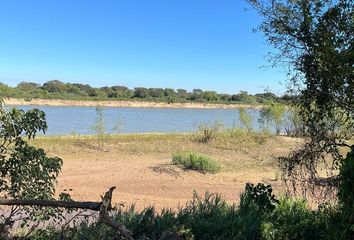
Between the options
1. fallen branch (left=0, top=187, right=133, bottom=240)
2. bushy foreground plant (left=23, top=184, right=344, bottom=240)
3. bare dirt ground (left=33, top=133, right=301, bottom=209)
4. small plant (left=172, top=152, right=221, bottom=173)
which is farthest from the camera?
small plant (left=172, top=152, right=221, bottom=173)

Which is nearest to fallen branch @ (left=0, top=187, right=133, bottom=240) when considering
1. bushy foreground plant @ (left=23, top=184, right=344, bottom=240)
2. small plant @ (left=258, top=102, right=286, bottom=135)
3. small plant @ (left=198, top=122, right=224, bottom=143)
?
bushy foreground plant @ (left=23, top=184, right=344, bottom=240)

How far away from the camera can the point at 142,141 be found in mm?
22609

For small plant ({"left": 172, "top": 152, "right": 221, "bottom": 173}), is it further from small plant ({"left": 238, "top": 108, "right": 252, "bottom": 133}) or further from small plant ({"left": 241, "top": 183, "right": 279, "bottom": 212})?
small plant ({"left": 238, "top": 108, "right": 252, "bottom": 133})

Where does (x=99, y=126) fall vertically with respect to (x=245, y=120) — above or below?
below

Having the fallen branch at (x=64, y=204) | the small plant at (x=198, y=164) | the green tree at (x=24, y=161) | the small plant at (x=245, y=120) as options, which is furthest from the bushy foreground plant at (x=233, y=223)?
the small plant at (x=245, y=120)

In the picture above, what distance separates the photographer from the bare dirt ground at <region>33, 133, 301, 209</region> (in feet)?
36.1

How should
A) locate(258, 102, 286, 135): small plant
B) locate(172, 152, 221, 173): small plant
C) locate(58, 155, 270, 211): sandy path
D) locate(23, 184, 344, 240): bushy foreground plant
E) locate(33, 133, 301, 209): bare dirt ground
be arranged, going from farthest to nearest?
1. locate(258, 102, 286, 135): small plant
2. locate(172, 152, 221, 173): small plant
3. locate(33, 133, 301, 209): bare dirt ground
4. locate(58, 155, 270, 211): sandy path
5. locate(23, 184, 344, 240): bushy foreground plant

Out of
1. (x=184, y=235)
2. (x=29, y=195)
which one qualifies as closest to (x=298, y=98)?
(x=184, y=235)

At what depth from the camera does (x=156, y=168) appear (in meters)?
14.3

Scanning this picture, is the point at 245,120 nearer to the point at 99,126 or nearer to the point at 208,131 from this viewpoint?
the point at 208,131

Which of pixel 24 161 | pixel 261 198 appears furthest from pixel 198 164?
pixel 24 161

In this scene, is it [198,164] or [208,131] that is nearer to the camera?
[198,164]

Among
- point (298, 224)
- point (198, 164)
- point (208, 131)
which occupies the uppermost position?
point (298, 224)

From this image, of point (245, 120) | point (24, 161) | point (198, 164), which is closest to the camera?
point (24, 161)
